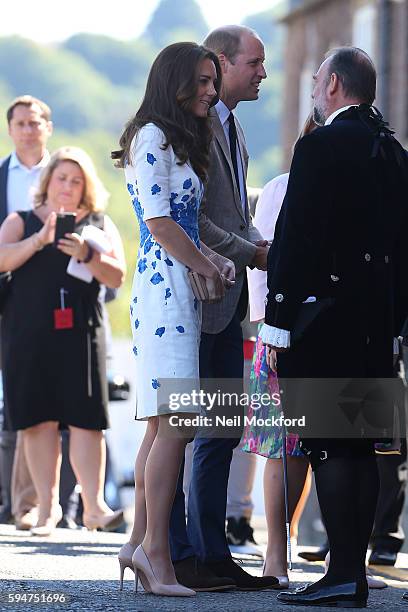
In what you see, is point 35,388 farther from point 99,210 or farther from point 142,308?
point 142,308

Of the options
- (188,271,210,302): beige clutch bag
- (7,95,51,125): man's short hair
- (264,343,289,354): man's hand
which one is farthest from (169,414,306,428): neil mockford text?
(7,95,51,125): man's short hair

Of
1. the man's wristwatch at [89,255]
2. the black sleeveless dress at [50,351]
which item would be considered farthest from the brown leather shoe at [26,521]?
the man's wristwatch at [89,255]

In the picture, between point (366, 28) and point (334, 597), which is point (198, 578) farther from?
point (366, 28)

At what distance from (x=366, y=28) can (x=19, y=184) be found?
24216mm

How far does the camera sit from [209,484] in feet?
20.2

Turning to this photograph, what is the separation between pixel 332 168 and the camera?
564cm

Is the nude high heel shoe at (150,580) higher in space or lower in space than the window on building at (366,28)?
lower

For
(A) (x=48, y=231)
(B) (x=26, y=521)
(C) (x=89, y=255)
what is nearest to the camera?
(A) (x=48, y=231)

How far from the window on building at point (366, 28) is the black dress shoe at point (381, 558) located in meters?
24.8

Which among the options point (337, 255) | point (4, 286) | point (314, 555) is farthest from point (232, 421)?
point (4, 286)

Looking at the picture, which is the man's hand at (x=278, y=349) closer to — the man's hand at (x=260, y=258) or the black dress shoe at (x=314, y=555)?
the man's hand at (x=260, y=258)

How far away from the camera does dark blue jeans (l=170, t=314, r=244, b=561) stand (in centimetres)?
603

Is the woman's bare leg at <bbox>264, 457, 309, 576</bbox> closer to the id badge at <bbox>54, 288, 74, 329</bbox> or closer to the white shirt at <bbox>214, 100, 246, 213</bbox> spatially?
the white shirt at <bbox>214, 100, 246, 213</bbox>

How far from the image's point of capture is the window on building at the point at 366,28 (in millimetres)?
32237
